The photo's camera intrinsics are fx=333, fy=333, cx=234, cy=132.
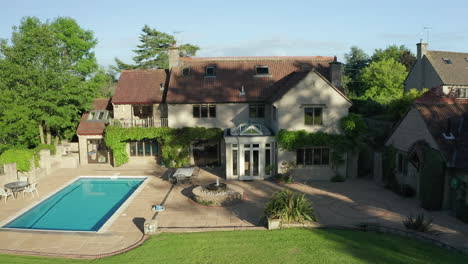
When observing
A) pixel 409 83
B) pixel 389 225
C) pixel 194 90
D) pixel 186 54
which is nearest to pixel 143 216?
pixel 389 225

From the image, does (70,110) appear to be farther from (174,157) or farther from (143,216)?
(143,216)

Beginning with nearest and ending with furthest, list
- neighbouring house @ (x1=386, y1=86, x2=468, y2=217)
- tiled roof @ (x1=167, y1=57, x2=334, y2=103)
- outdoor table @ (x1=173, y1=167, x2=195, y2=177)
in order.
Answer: neighbouring house @ (x1=386, y1=86, x2=468, y2=217)
outdoor table @ (x1=173, y1=167, x2=195, y2=177)
tiled roof @ (x1=167, y1=57, x2=334, y2=103)

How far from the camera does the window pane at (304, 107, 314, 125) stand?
23.0 m

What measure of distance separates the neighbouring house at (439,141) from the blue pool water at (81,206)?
16.6m

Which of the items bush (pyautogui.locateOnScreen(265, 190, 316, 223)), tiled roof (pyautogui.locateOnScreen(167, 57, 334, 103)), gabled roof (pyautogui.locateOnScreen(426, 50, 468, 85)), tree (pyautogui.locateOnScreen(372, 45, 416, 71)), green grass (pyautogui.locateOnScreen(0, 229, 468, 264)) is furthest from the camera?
tree (pyautogui.locateOnScreen(372, 45, 416, 71))

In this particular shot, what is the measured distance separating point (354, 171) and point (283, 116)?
637 centimetres

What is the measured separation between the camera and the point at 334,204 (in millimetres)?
17844

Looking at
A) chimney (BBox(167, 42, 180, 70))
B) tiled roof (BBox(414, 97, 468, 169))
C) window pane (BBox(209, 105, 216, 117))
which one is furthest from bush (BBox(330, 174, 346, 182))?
chimney (BBox(167, 42, 180, 70))

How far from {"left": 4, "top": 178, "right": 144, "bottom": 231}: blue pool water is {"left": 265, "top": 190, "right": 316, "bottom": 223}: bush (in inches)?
317

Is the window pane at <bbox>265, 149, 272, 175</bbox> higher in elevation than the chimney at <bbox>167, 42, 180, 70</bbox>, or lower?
lower

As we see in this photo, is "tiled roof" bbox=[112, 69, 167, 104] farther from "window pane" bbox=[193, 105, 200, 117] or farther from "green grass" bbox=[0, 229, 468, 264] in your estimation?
"green grass" bbox=[0, 229, 468, 264]

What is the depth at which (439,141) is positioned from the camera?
1692 centimetres

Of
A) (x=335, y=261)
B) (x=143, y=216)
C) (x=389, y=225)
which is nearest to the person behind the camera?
(x=335, y=261)

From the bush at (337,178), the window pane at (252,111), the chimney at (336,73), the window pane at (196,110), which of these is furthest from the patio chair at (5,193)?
the chimney at (336,73)
